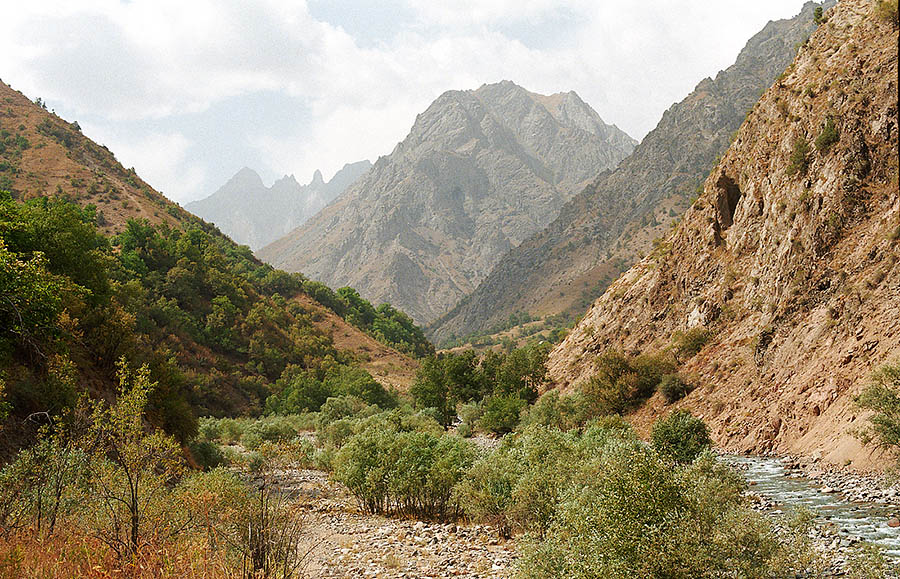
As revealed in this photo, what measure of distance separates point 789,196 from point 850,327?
1432 cm

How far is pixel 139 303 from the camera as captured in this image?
190ft

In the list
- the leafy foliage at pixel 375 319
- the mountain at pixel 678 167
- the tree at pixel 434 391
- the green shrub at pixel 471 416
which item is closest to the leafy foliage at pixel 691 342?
the green shrub at pixel 471 416

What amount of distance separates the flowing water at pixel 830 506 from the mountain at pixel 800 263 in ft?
8.04

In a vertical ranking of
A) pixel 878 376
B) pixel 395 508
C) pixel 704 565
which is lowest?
pixel 395 508

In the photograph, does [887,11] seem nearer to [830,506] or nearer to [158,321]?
[830,506]

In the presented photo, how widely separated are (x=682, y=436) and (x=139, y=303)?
2296 inches

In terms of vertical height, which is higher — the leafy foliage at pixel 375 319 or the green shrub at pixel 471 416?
the leafy foliage at pixel 375 319

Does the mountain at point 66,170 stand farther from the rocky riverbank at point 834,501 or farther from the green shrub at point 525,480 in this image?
the rocky riverbank at point 834,501

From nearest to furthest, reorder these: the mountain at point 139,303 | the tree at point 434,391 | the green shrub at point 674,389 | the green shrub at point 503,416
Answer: the mountain at point 139,303
the green shrub at point 674,389
the green shrub at point 503,416
the tree at point 434,391

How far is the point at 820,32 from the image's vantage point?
4334cm

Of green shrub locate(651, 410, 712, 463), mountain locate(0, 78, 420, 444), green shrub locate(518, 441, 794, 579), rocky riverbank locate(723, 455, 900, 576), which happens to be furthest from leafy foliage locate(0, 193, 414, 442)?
green shrub locate(651, 410, 712, 463)

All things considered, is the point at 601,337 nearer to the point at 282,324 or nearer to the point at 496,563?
the point at 496,563

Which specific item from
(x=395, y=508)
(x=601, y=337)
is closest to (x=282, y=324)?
(x=601, y=337)

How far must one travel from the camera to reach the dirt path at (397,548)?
14680 mm
